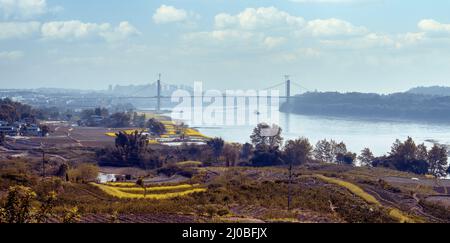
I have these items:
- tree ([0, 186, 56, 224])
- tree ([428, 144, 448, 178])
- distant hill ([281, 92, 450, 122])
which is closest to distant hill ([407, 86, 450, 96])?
distant hill ([281, 92, 450, 122])

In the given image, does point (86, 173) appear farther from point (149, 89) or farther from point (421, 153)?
point (149, 89)

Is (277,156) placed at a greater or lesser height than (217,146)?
lesser

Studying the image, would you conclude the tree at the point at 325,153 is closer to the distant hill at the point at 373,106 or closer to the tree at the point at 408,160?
the tree at the point at 408,160

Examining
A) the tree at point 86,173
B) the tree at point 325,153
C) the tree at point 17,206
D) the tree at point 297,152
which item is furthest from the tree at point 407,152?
the tree at point 17,206

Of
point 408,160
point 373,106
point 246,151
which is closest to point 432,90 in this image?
point 373,106
